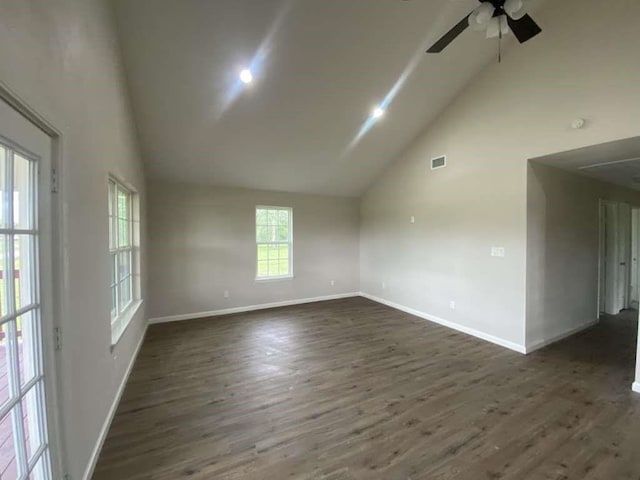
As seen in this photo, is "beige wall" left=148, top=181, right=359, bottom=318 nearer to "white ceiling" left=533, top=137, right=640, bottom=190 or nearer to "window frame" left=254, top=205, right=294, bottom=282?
"window frame" left=254, top=205, right=294, bottom=282

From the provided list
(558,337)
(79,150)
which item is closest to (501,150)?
(558,337)

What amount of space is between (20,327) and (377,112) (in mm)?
4279

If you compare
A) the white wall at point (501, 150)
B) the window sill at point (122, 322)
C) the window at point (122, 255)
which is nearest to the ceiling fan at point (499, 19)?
the white wall at point (501, 150)

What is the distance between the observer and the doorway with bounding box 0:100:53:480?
104 centimetres

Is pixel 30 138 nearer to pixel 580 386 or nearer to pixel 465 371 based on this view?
pixel 465 371

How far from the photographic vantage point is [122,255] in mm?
3131

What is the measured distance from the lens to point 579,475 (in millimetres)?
1732

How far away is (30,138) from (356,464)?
2.46m

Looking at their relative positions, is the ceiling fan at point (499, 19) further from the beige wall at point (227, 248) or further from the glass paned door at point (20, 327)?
the beige wall at point (227, 248)

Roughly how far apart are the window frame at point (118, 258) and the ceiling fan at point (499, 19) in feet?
10.1

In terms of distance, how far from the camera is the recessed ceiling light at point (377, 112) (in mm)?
4068

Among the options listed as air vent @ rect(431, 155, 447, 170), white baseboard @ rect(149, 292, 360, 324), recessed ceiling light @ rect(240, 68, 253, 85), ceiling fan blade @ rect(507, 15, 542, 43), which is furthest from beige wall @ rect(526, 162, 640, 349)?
white baseboard @ rect(149, 292, 360, 324)

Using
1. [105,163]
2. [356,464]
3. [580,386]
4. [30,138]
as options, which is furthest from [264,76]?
[580,386]

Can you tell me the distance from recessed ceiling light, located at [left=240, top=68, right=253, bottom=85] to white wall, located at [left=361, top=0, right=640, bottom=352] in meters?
2.16
